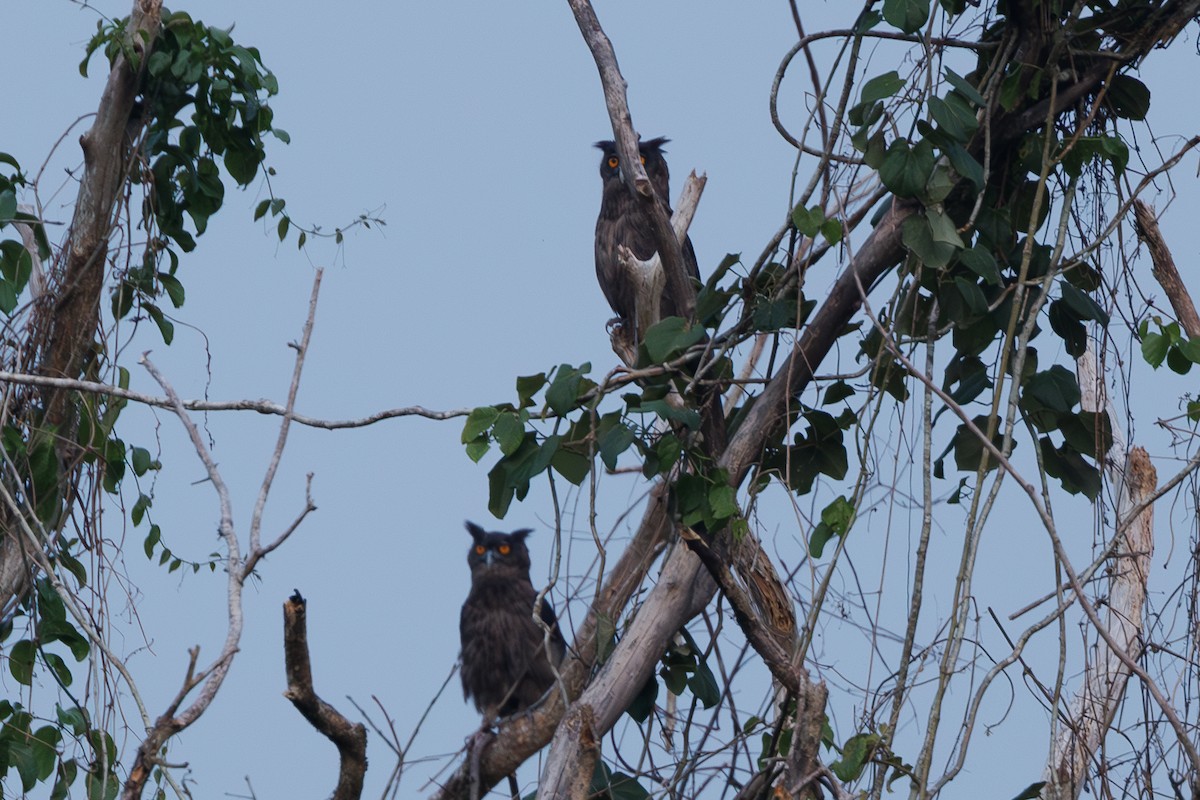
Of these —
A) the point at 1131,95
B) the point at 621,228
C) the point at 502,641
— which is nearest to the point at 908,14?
the point at 1131,95

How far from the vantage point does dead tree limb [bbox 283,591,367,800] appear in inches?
92.3

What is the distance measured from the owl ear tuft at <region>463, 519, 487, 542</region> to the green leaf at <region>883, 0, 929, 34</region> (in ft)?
9.01

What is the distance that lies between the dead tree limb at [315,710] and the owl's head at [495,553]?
6.39ft

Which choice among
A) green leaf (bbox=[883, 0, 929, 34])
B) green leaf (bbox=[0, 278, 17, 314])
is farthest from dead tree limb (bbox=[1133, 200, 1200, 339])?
green leaf (bbox=[0, 278, 17, 314])

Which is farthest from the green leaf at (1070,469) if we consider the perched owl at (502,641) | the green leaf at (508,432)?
the perched owl at (502,641)

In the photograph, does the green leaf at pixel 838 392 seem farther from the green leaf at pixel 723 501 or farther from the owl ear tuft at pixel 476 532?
the owl ear tuft at pixel 476 532

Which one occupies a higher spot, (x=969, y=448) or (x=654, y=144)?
(x=654, y=144)

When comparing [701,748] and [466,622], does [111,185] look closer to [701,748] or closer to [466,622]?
[466,622]

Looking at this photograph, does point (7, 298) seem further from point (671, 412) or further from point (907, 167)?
point (907, 167)

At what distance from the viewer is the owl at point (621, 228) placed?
5.47 m

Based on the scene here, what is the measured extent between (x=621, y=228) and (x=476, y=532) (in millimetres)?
1534

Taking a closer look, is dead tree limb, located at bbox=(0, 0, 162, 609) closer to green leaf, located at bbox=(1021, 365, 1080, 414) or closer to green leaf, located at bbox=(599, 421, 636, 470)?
green leaf, located at bbox=(599, 421, 636, 470)

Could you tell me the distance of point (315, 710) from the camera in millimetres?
2602

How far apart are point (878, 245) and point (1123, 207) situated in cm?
Result: 53
